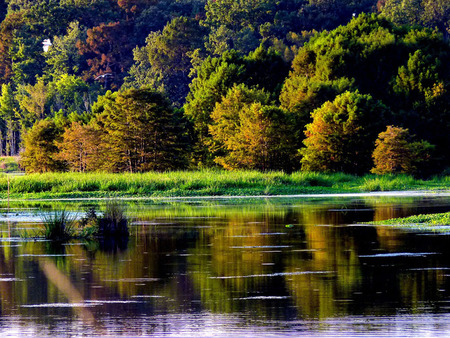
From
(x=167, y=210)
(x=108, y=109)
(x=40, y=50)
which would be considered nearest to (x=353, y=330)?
(x=167, y=210)

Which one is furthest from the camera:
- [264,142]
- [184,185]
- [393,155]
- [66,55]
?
[66,55]

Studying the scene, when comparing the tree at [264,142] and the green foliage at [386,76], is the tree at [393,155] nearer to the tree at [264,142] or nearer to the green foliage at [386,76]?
the tree at [264,142]

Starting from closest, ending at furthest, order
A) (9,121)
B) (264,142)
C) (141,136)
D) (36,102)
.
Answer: (264,142)
(141,136)
(36,102)
(9,121)

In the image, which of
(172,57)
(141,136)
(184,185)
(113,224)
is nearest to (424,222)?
(113,224)

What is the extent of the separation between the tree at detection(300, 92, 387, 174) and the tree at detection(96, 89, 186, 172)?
32.2ft

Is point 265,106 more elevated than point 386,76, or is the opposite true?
point 386,76

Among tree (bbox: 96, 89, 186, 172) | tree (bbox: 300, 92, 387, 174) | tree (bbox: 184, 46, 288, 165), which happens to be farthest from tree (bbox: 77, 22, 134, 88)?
tree (bbox: 300, 92, 387, 174)

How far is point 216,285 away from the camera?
15.3 meters

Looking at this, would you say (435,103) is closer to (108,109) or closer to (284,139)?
(284,139)

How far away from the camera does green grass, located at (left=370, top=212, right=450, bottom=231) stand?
24922 millimetres

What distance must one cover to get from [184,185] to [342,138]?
16.8m

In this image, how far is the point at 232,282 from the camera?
15602 millimetres

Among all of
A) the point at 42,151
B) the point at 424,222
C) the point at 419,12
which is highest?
the point at 419,12

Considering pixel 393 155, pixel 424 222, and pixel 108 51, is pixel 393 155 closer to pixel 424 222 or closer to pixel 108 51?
pixel 424 222
